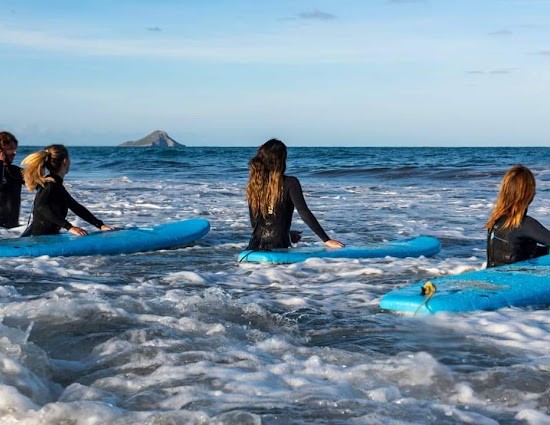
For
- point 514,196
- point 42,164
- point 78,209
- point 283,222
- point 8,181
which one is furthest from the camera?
point 8,181

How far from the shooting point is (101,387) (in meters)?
3.90

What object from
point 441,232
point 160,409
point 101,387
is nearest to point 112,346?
point 101,387

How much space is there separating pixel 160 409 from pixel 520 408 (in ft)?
5.19

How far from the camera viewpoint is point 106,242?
27.4ft

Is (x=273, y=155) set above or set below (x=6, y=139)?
below

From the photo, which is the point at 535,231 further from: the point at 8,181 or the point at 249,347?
the point at 8,181

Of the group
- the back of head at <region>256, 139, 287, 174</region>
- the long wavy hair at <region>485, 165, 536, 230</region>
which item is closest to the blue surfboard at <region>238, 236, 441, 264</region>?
the back of head at <region>256, 139, 287, 174</region>

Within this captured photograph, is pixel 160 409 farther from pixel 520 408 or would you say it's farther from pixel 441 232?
pixel 441 232

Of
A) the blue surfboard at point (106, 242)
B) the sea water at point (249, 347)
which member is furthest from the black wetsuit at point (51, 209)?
the sea water at point (249, 347)

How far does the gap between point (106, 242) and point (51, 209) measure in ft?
2.15

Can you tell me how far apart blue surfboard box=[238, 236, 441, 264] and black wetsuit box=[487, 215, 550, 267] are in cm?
142

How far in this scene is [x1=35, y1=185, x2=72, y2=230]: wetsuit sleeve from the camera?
827cm

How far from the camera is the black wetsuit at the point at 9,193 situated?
902 centimetres

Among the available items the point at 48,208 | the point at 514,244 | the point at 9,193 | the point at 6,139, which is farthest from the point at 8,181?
the point at 514,244
